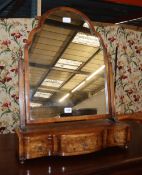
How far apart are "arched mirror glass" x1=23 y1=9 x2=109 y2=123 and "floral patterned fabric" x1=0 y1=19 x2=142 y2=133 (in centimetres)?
68

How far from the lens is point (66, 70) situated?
4.02 ft

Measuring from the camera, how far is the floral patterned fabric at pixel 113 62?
1827mm

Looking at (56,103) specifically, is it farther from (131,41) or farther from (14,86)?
(131,41)

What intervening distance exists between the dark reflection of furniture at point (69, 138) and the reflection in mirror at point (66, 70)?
0.32ft

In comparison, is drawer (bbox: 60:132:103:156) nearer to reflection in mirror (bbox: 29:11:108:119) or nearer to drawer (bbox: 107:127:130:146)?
drawer (bbox: 107:127:130:146)

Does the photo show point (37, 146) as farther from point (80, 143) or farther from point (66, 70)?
point (66, 70)

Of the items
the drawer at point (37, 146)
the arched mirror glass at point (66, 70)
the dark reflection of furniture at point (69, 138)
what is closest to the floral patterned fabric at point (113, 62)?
the arched mirror glass at point (66, 70)

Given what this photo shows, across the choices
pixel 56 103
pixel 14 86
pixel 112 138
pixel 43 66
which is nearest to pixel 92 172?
pixel 112 138

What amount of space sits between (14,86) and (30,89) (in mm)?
795

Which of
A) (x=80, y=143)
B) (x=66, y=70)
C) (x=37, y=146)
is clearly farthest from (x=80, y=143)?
(x=66, y=70)

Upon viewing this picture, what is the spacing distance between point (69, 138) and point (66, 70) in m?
0.38

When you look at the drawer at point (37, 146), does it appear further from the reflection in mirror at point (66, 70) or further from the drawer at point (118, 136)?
the drawer at point (118, 136)

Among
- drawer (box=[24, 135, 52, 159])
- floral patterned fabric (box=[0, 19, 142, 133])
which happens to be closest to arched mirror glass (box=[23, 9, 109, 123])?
drawer (box=[24, 135, 52, 159])

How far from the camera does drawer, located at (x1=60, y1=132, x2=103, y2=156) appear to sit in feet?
3.29
